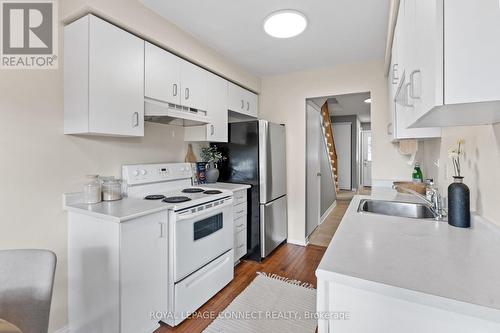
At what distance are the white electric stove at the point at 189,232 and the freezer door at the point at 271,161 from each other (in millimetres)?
619

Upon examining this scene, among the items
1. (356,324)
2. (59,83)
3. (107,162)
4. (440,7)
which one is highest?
(59,83)

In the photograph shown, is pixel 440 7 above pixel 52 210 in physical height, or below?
above

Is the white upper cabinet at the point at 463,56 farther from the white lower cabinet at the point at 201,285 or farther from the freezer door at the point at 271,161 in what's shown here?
the freezer door at the point at 271,161

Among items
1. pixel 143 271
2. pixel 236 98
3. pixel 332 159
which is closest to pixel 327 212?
pixel 332 159

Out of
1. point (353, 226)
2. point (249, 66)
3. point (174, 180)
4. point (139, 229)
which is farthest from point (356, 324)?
point (249, 66)

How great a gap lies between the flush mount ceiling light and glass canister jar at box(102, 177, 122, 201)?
185 centimetres

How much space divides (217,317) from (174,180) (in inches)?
52.2

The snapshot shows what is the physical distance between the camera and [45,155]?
1.59 m

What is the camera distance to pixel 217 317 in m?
1.85

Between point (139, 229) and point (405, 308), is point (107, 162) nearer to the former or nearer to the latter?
point (139, 229)

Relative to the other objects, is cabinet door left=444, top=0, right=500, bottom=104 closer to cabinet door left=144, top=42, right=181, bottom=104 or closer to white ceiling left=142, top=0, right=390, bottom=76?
white ceiling left=142, top=0, right=390, bottom=76

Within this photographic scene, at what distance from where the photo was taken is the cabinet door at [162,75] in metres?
1.94

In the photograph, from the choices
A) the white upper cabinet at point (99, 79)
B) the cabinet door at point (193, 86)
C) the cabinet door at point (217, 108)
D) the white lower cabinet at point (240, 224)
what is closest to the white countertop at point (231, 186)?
the white lower cabinet at point (240, 224)

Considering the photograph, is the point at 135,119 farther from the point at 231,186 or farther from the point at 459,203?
the point at 459,203
